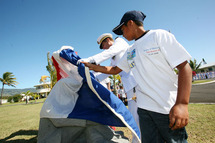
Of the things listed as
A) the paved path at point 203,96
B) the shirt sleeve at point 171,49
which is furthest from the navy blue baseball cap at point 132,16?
the paved path at point 203,96

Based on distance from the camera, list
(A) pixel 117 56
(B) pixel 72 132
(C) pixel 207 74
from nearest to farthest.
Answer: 1. (B) pixel 72 132
2. (A) pixel 117 56
3. (C) pixel 207 74

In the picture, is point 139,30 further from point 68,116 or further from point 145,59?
point 68,116

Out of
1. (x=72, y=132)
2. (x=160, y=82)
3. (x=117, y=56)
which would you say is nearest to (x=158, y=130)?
(x=160, y=82)

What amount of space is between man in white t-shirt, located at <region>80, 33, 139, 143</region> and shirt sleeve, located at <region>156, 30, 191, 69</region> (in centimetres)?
103

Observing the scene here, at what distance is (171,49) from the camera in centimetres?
109

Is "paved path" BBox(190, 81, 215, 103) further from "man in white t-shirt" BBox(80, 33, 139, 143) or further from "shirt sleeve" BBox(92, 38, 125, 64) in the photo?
"shirt sleeve" BBox(92, 38, 125, 64)

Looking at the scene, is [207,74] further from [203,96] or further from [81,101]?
[81,101]

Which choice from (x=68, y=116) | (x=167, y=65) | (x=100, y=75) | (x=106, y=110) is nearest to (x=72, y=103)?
(x=68, y=116)

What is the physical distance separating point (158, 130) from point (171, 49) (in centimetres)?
89

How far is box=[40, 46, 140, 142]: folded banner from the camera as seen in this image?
6.25 feet

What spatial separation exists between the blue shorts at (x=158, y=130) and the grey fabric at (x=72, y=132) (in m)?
1.03

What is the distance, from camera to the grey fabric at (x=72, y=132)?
1.90 m

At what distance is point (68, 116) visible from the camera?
1.97 m

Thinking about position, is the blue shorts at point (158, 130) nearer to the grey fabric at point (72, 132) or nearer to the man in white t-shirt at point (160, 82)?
the man in white t-shirt at point (160, 82)
